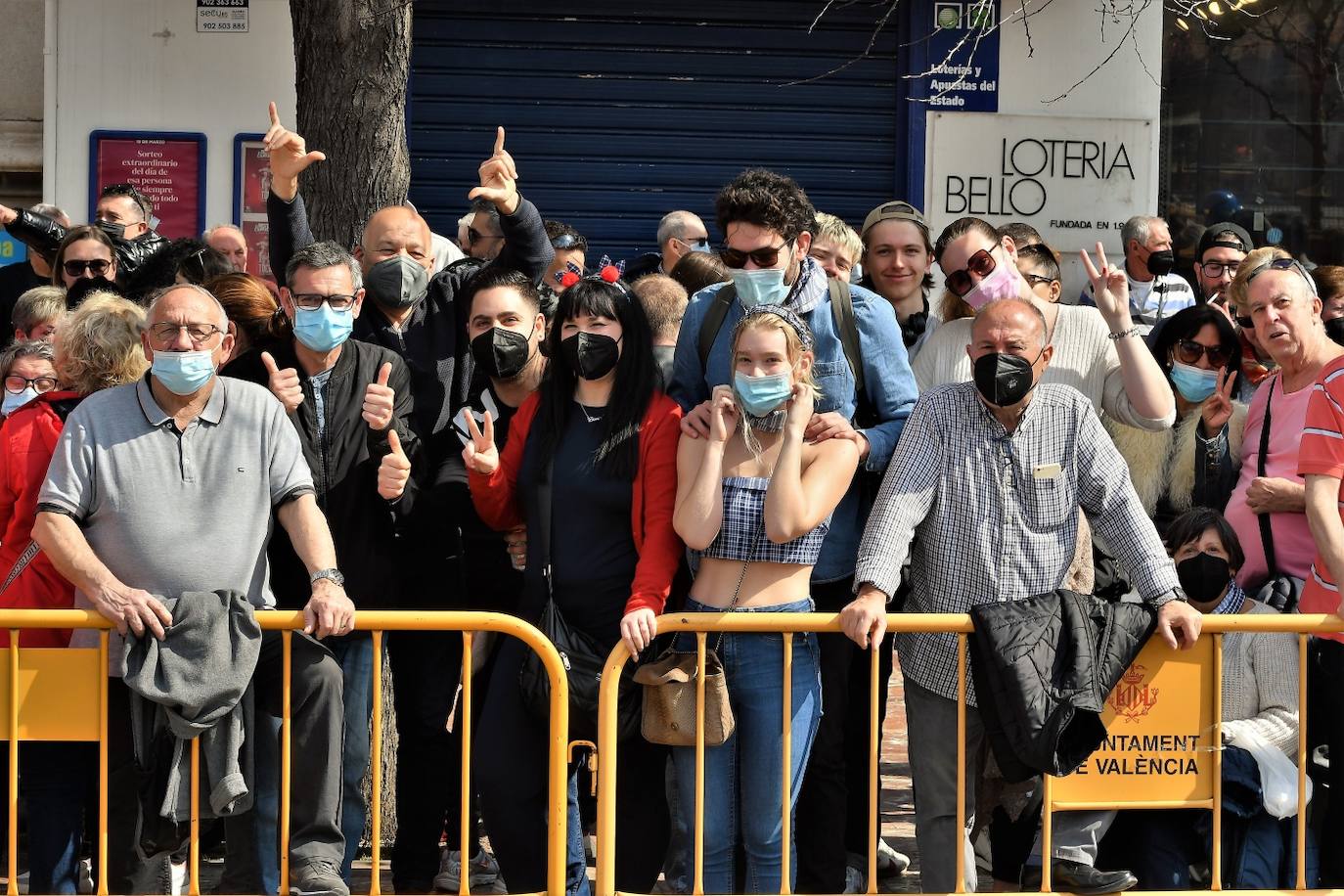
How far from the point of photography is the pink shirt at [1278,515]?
539 centimetres

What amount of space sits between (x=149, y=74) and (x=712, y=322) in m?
6.44

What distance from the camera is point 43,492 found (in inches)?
179

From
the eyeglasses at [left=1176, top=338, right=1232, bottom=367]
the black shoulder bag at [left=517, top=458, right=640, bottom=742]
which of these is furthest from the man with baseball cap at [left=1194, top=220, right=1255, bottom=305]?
the black shoulder bag at [left=517, top=458, right=640, bottom=742]

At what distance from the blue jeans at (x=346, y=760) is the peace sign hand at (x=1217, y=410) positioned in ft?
9.67

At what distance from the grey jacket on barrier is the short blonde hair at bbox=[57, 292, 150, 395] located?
906mm

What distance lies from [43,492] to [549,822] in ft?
5.44

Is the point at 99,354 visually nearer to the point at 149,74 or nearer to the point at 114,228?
the point at 114,228

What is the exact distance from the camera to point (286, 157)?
18.6 ft

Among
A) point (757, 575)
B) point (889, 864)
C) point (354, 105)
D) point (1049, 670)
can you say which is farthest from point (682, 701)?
point (354, 105)

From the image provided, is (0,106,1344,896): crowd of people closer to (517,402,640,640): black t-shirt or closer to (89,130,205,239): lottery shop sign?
(517,402,640,640): black t-shirt

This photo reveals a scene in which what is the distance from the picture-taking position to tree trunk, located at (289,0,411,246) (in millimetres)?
6523

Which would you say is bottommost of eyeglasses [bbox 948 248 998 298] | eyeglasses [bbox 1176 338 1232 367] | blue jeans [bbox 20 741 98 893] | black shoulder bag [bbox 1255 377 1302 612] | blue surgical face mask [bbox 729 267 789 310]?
blue jeans [bbox 20 741 98 893]

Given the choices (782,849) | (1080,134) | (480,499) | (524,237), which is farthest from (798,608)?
(1080,134)

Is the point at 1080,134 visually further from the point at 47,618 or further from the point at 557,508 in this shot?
the point at 47,618
